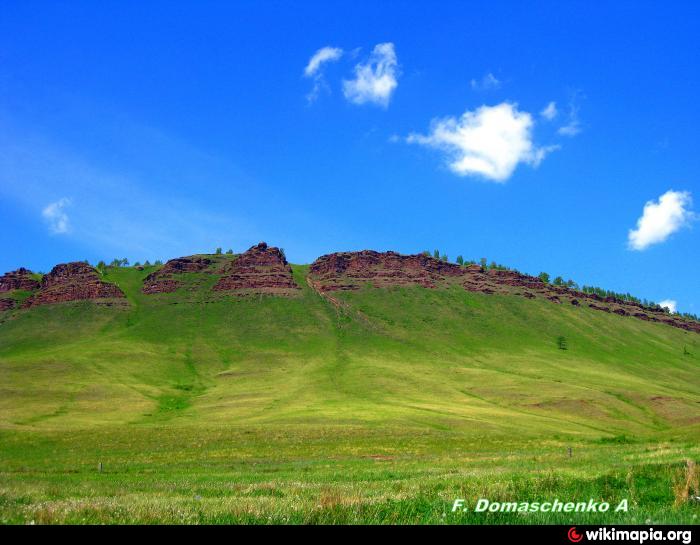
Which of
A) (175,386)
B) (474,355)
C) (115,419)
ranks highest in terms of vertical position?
(474,355)

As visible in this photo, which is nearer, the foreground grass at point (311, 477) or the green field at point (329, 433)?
the foreground grass at point (311, 477)

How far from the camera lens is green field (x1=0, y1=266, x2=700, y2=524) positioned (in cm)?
1397

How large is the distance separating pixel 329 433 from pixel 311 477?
120ft

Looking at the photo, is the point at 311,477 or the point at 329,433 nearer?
the point at 311,477

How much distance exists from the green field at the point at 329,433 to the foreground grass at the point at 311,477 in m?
0.11

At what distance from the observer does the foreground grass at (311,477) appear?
11875mm

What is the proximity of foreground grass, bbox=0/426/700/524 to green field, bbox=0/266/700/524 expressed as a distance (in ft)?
0.37

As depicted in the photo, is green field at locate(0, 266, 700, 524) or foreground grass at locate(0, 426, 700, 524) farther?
green field at locate(0, 266, 700, 524)

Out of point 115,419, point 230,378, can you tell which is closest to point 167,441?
point 115,419

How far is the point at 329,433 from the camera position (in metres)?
64.8

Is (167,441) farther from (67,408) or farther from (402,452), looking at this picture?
(67,408)

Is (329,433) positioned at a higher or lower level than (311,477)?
higher
